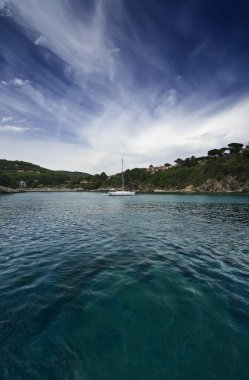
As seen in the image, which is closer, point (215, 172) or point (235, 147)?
point (215, 172)

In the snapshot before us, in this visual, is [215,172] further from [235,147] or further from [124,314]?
[124,314]

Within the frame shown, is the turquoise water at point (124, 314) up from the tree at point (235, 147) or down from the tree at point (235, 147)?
down

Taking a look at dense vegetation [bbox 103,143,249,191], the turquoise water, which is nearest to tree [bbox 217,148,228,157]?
dense vegetation [bbox 103,143,249,191]

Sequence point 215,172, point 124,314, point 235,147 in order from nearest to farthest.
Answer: point 124,314 → point 215,172 → point 235,147

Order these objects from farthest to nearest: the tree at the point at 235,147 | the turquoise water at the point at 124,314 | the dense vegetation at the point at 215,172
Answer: the tree at the point at 235,147
the dense vegetation at the point at 215,172
the turquoise water at the point at 124,314

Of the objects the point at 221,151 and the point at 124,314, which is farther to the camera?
the point at 221,151

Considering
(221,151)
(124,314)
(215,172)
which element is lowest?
(124,314)

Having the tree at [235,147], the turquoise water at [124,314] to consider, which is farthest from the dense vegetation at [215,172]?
the turquoise water at [124,314]

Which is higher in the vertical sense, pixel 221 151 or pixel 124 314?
pixel 221 151

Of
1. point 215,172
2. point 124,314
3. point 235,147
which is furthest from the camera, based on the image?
point 235,147

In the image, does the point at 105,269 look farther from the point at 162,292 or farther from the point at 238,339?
the point at 238,339

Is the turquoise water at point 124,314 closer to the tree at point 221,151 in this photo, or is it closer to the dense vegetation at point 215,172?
the dense vegetation at point 215,172

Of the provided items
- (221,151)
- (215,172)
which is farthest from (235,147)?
(215,172)

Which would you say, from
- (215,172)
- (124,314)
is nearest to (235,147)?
(215,172)
